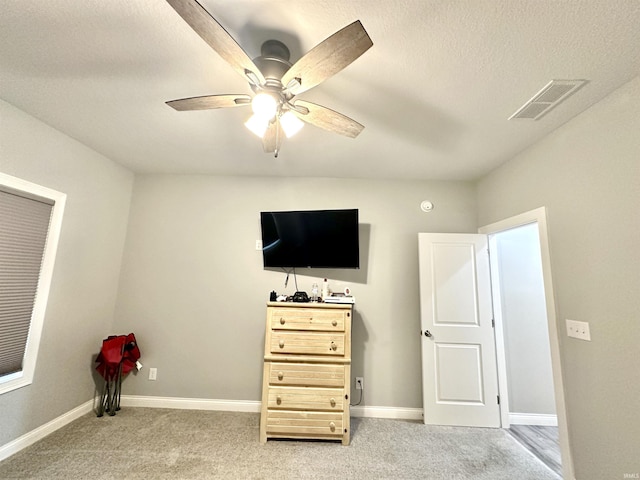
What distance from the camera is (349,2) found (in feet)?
4.04

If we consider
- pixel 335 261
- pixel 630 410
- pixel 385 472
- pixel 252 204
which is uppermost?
pixel 252 204

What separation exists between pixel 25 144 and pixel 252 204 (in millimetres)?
1919

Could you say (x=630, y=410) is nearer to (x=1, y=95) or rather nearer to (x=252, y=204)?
(x=252, y=204)

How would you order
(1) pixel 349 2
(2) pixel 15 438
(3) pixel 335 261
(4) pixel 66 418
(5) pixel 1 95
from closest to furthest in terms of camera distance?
1. (1) pixel 349 2
2. (5) pixel 1 95
3. (2) pixel 15 438
4. (4) pixel 66 418
5. (3) pixel 335 261

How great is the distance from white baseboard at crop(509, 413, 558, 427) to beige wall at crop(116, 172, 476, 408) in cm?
96

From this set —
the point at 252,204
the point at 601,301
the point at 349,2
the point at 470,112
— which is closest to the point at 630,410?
the point at 601,301

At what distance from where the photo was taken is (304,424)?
Result: 92.8 inches

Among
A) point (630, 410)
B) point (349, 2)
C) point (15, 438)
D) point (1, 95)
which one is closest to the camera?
point (349, 2)

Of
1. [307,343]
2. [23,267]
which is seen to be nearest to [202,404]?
[307,343]

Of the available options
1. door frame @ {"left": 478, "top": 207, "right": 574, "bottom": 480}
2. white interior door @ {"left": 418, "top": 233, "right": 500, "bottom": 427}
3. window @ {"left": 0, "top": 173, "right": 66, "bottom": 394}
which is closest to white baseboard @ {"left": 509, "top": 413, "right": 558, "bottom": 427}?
white interior door @ {"left": 418, "top": 233, "right": 500, "bottom": 427}

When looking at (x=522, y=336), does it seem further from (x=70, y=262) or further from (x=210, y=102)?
(x=70, y=262)

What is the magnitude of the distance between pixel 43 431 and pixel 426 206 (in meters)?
4.27

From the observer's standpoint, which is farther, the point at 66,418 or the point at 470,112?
the point at 66,418

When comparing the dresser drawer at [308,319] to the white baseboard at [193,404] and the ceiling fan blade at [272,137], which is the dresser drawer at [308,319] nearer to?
the white baseboard at [193,404]
